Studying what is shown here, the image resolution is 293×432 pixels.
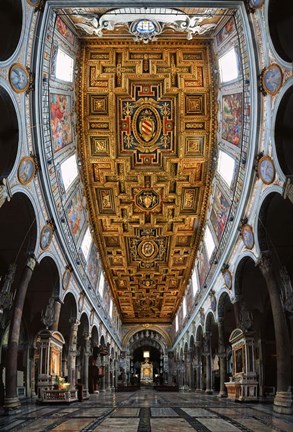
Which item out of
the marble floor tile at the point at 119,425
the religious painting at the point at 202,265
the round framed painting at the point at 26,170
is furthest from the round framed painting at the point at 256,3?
the religious painting at the point at 202,265

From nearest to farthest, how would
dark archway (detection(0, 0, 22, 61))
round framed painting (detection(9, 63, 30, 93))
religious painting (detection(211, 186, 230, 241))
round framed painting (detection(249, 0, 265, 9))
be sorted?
dark archway (detection(0, 0, 22, 61)) → round framed painting (detection(9, 63, 30, 93)) → round framed painting (detection(249, 0, 265, 9)) → religious painting (detection(211, 186, 230, 241))

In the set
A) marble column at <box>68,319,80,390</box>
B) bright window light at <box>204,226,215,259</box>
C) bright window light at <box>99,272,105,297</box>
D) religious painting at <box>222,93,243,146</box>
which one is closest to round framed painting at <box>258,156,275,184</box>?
religious painting at <box>222,93,243,146</box>

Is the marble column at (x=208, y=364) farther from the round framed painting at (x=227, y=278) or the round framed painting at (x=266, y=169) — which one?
the round framed painting at (x=266, y=169)

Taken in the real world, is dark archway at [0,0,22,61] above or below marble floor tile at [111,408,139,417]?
above

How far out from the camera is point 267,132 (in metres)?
12.9

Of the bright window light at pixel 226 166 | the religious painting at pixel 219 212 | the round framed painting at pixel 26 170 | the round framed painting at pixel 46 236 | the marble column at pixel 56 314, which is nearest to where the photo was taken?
the round framed painting at pixel 26 170

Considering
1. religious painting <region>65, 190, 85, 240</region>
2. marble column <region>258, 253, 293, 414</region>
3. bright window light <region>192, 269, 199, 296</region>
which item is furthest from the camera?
bright window light <region>192, 269, 199, 296</region>

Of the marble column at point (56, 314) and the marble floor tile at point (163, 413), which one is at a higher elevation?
the marble column at point (56, 314)

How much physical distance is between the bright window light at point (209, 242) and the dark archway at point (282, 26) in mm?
13944

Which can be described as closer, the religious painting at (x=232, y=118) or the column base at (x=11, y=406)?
the column base at (x=11, y=406)

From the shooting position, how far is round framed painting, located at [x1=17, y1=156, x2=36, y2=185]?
12.9 m

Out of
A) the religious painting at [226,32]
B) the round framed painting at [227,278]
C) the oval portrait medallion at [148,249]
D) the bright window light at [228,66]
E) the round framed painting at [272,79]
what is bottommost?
the round framed painting at [227,278]

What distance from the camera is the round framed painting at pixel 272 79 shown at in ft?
37.5

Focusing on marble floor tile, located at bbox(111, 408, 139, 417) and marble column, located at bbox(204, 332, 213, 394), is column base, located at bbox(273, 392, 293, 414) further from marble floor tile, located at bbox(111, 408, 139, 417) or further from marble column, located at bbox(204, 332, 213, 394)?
marble column, located at bbox(204, 332, 213, 394)
